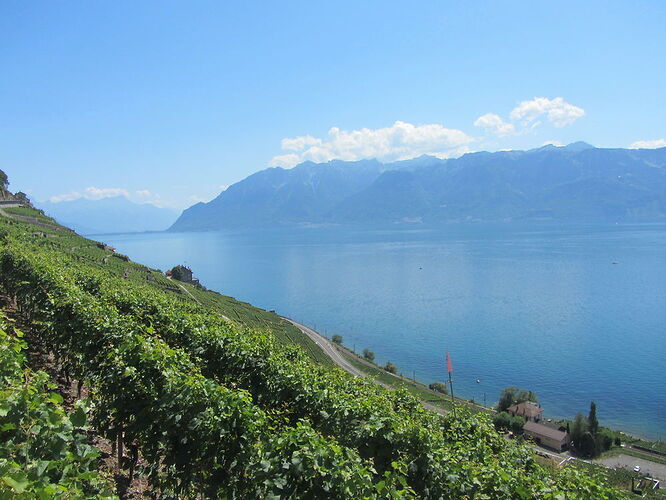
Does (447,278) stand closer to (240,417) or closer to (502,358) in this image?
(502,358)

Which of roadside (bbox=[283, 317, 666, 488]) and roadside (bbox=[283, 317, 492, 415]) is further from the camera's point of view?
roadside (bbox=[283, 317, 492, 415])

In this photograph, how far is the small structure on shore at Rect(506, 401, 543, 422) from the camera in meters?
52.0

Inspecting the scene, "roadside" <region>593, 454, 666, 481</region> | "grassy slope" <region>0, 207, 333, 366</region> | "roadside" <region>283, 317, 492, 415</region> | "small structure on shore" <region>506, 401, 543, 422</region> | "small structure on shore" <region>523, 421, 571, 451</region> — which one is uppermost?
"grassy slope" <region>0, 207, 333, 366</region>

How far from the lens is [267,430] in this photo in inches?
354

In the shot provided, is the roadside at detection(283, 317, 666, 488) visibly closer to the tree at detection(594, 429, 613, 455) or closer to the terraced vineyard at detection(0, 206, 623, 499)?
the tree at detection(594, 429, 613, 455)

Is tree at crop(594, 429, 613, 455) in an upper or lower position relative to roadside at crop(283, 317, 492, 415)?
lower

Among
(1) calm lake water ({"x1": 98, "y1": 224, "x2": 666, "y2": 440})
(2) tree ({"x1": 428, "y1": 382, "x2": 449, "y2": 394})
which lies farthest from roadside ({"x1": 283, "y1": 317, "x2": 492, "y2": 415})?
(1) calm lake water ({"x1": 98, "y1": 224, "x2": 666, "y2": 440})

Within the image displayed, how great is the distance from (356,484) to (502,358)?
74370 millimetres

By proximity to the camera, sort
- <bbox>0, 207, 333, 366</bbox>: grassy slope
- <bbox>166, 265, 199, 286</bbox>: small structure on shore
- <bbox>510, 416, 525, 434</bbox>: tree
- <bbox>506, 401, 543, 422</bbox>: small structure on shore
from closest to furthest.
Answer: <bbox>510, 416, 525, 434</bbox>: tree < <bbox>506, 401, 543, 422</bbox>: small structure on shore < <bbox>0, 207, 333, 366</bbox>: grassy slope < <bbox>166, 265, 199, 286</bbox>: small structure on shore

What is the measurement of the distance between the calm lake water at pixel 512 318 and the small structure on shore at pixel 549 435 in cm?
921

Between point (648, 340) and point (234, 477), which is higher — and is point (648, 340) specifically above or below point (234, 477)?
below

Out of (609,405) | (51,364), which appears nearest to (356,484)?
(51,364)

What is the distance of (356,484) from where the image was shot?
23.0ft

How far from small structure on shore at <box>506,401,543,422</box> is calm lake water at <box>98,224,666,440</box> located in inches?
221
